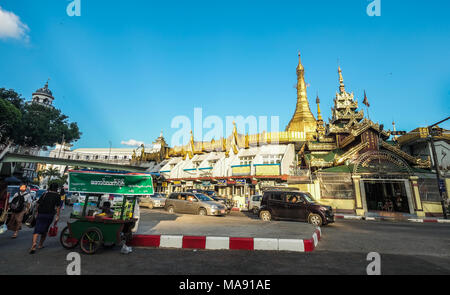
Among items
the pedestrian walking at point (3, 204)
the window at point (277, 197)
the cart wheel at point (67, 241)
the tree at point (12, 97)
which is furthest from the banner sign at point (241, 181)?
the tree at point (12, 97)

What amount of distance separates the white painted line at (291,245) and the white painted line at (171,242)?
2.82 m

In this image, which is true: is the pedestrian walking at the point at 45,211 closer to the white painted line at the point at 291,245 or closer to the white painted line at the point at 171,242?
the white painted line at the point at 171,242

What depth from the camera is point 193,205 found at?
584 inches

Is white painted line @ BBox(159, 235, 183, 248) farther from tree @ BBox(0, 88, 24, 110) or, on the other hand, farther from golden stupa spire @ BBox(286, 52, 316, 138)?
tree @ BBox(0, 88, 24, 110)

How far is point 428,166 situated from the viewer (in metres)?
18.2

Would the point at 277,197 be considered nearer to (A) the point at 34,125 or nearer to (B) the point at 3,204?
(B) the point at 3,204

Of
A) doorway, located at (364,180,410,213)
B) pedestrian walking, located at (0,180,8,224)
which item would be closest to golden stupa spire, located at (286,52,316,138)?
doorway, located at (364,180,410,213)

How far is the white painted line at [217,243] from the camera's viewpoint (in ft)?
19.4

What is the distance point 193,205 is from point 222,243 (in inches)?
365

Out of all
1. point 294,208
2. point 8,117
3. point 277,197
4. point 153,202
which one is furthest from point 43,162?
point 294,208

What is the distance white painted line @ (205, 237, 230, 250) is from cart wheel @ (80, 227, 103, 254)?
2739 millimetres
